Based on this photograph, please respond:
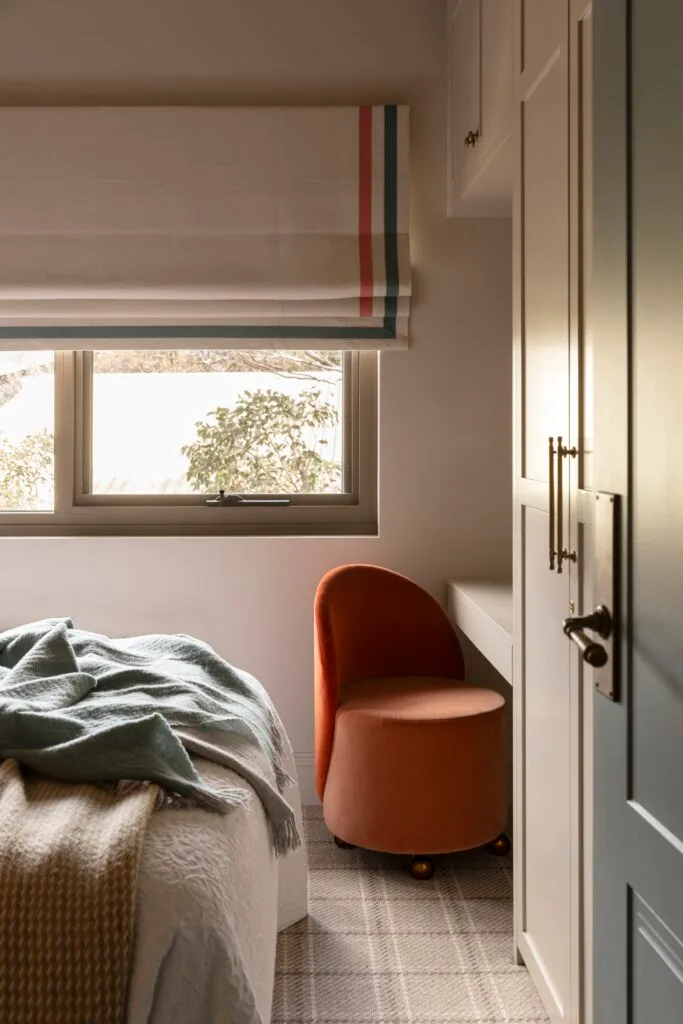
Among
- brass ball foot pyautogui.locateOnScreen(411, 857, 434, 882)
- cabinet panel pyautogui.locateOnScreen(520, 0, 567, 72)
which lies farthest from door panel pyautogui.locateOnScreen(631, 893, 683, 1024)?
brass ball foot pyautogui.locateOnScreen(411, 857, 434, 882)

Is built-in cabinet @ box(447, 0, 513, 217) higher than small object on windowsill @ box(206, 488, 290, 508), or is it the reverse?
built-in cabinet @ box(447, 0, 513, 217)

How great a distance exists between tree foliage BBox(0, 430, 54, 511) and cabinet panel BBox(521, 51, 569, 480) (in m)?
2.06

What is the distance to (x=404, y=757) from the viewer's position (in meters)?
2.78

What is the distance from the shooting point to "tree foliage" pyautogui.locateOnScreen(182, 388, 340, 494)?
3.65 m

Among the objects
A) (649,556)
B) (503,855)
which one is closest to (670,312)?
(649,556)

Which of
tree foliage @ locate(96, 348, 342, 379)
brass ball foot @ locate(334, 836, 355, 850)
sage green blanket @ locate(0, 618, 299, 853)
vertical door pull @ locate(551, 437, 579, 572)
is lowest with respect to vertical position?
brass ball foot @ locate(334, 836, 355, 850)

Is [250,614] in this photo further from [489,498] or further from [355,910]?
[355,910]

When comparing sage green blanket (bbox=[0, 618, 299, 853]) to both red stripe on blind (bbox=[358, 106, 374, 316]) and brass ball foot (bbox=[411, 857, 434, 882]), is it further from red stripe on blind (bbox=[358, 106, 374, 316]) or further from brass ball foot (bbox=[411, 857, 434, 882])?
red stripe on blind (bbox=[358, 106, 374, 316])

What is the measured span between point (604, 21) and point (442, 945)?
2.06 meters

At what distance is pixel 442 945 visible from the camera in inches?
97.7

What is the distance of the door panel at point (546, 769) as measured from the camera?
1.93m

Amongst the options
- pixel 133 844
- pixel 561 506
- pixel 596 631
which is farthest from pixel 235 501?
pixel 596 631

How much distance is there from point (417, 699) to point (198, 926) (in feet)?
5.37

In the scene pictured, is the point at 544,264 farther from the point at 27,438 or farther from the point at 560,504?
the point at 27,438
